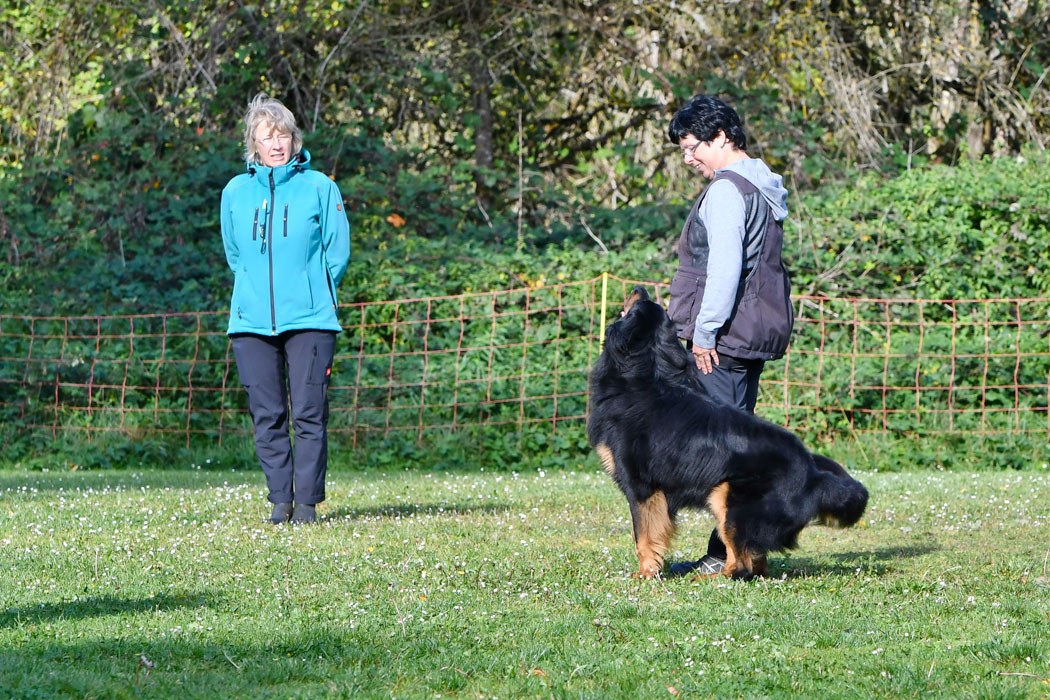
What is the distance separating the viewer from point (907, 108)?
14.5m

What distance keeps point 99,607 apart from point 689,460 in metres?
2.18

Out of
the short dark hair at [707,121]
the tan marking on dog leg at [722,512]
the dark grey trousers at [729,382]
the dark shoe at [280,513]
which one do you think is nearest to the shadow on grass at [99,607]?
the dark shoe at [280,513]

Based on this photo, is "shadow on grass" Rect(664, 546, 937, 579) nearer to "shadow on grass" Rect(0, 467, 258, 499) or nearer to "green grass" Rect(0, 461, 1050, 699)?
"green grass" Rect(0, 461, 1050, 699)

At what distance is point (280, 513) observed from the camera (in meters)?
6.01

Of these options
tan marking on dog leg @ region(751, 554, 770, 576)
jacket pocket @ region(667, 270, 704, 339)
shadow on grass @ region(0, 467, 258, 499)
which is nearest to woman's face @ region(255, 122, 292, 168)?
jacket pocket @ region(667, 270, 704, 339)

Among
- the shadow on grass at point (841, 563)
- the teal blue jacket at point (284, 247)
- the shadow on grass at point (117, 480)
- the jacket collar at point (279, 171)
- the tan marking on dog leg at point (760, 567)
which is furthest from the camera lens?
the shadow on grass at point (117, 480)

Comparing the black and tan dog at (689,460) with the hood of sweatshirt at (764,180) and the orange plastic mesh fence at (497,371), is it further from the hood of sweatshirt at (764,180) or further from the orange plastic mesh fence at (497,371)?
the orange plastic mesh fence at (497,371)

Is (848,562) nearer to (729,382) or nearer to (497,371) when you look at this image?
(729,382)

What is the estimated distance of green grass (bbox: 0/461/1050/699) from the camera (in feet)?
10.7

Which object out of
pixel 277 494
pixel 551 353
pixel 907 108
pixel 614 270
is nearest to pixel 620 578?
pixel 277 494

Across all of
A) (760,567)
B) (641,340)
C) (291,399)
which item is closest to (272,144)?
(291,399)

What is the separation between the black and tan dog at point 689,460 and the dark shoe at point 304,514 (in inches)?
73.2

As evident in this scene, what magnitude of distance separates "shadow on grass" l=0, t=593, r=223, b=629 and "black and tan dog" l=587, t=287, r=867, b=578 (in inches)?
65.9

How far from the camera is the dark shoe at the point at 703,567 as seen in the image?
482cm
